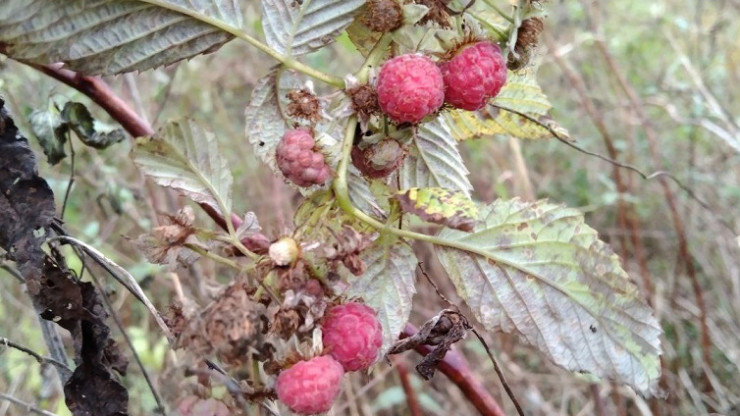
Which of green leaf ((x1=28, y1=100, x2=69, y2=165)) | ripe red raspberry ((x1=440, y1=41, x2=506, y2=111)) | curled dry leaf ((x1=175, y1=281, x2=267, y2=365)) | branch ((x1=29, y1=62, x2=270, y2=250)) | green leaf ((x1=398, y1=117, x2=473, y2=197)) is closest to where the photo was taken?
curled dry leaf ((x1=175, y1=281, x2=267, y2=365))

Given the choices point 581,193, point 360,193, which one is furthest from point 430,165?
point 581,193

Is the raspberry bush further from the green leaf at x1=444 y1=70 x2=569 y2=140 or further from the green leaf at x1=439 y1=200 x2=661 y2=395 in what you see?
the green leaf at x1=444 y1=70 x2=569 y2=140

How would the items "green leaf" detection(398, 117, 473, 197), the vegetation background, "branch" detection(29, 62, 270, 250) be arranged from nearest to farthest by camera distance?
"green leaf" detection(398, 117, 473, 197) → "branch" detection(29, 62, 270, 250) → the vegetation background

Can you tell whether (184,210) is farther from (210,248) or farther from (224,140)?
(224,140)

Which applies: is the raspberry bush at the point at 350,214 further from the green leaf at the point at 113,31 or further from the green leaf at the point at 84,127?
the green leaf at the point at 84,127

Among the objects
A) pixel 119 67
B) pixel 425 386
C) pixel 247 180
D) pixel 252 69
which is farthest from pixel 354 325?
pixel 252 69

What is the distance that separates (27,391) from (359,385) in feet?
3.39

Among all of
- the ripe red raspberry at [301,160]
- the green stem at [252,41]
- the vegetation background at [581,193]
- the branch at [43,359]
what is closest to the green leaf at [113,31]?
the green stem at [252,41]

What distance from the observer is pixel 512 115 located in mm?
874

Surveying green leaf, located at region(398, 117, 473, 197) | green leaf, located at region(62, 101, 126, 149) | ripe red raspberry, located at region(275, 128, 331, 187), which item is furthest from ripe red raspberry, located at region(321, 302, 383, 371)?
green leaf, located at region(62, 101, 126, 149)

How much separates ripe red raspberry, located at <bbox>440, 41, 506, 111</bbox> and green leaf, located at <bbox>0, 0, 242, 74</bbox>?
19 centimetres

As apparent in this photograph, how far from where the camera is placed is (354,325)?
523mm

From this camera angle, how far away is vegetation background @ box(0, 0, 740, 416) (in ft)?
6.31

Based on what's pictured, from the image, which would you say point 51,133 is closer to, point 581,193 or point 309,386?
point 309,386
